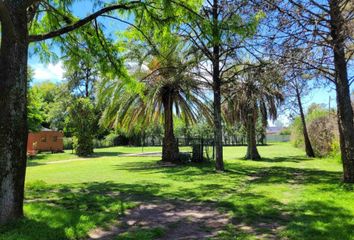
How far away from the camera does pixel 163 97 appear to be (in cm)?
2181

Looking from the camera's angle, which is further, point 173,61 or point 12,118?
point 173,61

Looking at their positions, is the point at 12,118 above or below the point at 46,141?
below

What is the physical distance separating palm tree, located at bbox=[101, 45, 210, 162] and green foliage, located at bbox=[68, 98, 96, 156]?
995cm

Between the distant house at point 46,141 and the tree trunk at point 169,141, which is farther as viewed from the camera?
the distant house at point 46,141

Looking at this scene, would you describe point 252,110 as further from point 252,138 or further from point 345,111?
point 345,111

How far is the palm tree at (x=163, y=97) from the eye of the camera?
1872 centimetres

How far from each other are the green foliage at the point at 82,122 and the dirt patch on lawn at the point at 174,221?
76.7ft

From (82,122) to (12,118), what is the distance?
25.5 m

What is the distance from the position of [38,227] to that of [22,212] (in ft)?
2.39

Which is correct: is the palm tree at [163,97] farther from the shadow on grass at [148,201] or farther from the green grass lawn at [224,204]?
the shadow on grass at [148,201]

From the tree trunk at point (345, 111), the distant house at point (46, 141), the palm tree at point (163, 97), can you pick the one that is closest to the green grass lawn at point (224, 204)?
the tree trunk at point (345, 111)

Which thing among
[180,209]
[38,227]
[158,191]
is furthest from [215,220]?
[158,191]

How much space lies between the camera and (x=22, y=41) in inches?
271

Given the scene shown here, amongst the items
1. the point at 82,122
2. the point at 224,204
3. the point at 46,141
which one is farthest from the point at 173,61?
the point at 46,141
